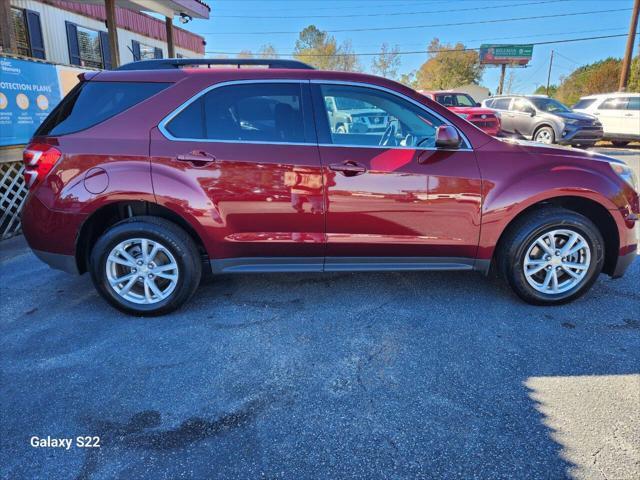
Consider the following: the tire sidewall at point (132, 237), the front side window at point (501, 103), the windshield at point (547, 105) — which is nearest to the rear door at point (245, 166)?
the tire sidewall at point (132, 237)

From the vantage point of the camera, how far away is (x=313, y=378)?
2.62 metres

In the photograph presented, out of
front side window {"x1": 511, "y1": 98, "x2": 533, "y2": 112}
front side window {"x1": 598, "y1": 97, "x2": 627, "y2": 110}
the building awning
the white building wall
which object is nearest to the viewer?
the building awning

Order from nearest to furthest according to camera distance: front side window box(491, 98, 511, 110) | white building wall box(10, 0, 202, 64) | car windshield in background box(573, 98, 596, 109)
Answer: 1. white building wall box(10, 0, 202, 64)
2. front side window box(491, 98, 511, 110)
3. car windshield in background box(573, 98, 596, 109)

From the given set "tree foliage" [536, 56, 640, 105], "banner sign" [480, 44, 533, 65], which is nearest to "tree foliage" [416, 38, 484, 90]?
"banner sign" [480, 44, 533, 65]

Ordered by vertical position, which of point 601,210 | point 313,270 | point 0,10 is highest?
point 0,10

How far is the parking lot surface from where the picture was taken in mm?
2025

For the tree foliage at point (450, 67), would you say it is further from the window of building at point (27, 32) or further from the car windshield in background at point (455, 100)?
the window of building at point (27, 32)

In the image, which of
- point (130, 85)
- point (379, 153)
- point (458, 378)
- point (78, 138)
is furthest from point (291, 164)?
point (458, 378)

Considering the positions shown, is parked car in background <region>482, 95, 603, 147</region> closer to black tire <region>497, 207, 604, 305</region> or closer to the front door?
black tire <region>497, 207, 604, 305</region>

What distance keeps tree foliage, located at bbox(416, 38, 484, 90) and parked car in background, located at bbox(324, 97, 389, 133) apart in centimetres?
5694

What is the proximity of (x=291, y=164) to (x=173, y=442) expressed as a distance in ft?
6.39

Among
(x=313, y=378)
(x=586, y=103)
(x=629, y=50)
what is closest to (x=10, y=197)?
(x=313, y=378)

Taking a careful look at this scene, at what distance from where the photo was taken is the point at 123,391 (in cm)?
252

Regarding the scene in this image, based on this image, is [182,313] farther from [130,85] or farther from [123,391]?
[130,85]
